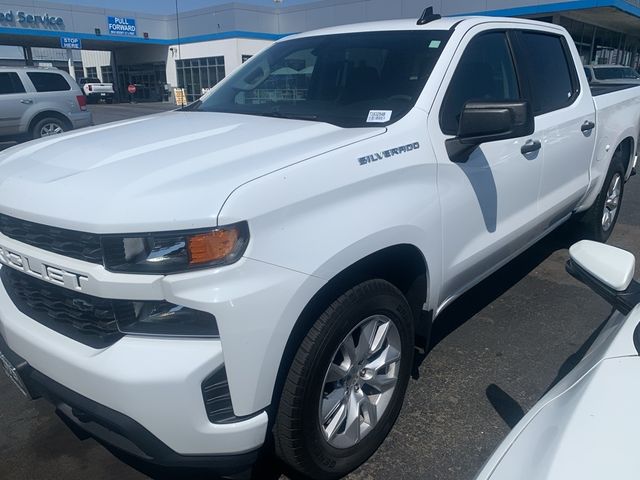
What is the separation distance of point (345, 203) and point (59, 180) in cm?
104

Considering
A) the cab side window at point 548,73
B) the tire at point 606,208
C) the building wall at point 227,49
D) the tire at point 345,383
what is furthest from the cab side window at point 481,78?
the building wall at point 227,49

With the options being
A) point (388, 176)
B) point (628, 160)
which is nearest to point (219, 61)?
point (628, 160)

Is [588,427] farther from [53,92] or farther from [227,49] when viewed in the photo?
[227,49]

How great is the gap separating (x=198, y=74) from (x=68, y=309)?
131 ft

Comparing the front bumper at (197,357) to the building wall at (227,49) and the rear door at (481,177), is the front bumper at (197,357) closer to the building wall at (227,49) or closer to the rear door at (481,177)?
the rear door at (481,177)

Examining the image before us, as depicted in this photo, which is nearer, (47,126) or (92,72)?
(47,126)

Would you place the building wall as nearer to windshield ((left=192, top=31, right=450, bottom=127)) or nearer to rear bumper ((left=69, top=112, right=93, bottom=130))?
rear bumper ((left=69, top=112, right=93, bottom=130))

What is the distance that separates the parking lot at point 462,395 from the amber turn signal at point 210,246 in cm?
118

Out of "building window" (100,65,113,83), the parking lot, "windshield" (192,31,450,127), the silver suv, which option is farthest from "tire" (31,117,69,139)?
"building window" (100,65,113,83)

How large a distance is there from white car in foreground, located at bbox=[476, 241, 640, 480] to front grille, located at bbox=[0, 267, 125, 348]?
1.22 m

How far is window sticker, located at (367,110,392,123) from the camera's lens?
2518mm

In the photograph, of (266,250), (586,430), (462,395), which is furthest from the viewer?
(462,395)

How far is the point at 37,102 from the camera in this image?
12.8 metres

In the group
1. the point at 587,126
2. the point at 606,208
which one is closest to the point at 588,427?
the point at 587,126
